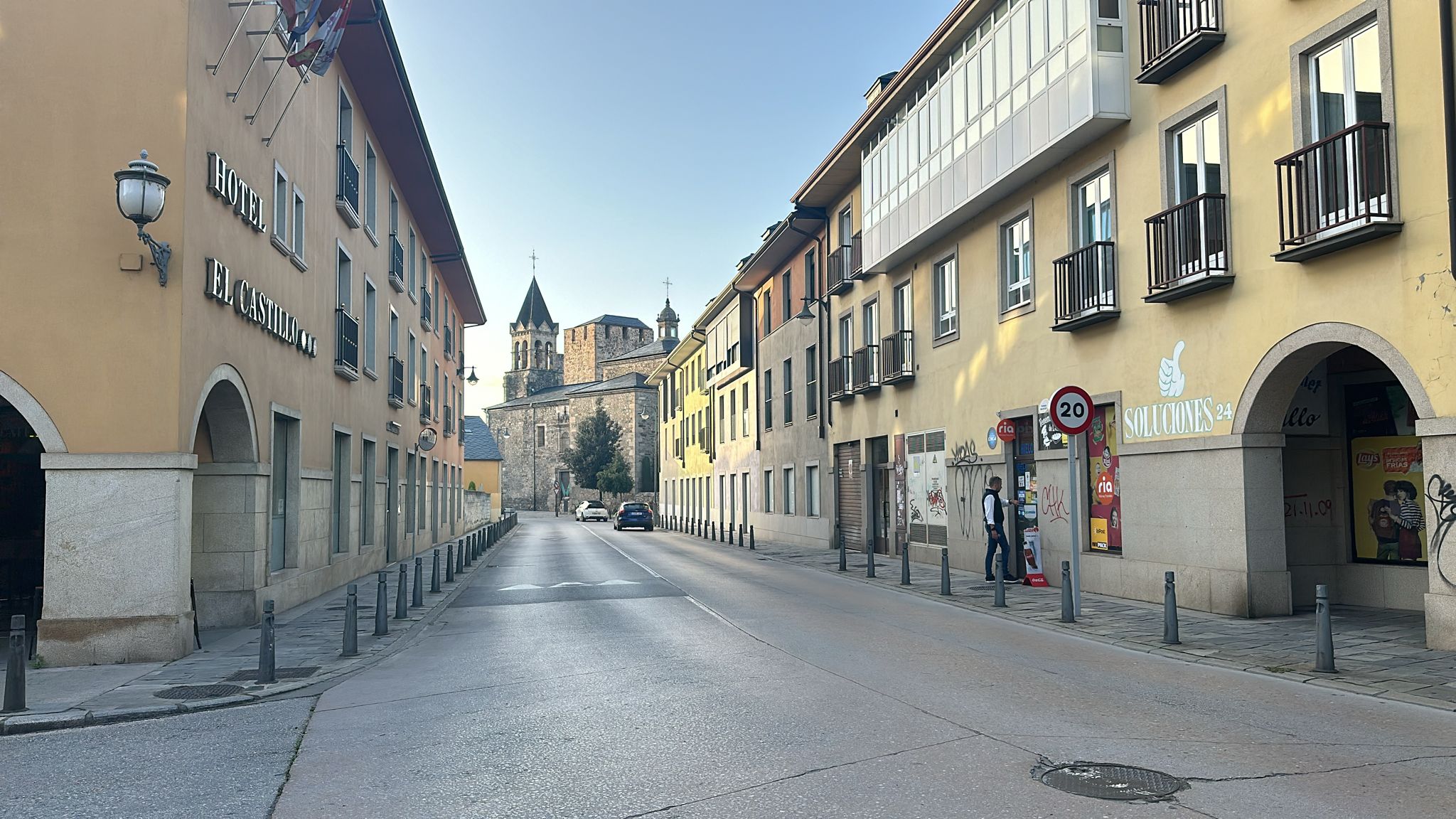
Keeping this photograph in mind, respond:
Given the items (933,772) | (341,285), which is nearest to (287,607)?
(341,285)

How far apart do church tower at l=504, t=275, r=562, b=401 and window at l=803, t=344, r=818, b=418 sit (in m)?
90.4

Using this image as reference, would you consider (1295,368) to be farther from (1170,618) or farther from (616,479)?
(616,479)

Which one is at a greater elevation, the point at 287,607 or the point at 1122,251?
the point at 1122,251

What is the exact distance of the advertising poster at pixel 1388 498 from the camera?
12.7m

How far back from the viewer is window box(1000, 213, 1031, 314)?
18.5 metres

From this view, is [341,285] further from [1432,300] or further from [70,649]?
[1432,300]

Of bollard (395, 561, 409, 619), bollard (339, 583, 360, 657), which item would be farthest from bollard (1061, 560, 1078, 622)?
bollard (395, 561, 409, 619)

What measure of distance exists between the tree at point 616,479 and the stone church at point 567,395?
5.11 ft

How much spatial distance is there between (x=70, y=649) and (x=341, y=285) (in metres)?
11.3

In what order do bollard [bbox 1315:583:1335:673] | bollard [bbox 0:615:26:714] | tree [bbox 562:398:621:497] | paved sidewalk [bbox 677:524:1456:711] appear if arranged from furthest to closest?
tree [bbox 562:398:621:497], bollard [bbox 1315:583:1335:673], paved sidewalk [bbox 677:524:1456:711], bollard [bbox 0:615:26:714]

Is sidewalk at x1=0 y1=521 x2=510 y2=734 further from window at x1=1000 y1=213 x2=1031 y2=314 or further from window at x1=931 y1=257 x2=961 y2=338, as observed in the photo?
window at x1=931 y1=257 x2=961 y2=338

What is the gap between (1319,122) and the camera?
11688 millimetres

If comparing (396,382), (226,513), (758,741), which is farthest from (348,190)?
(758,741)

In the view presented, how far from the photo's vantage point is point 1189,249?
1359 cm
